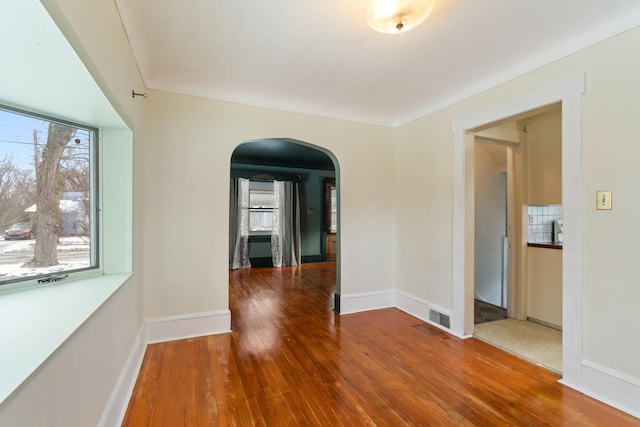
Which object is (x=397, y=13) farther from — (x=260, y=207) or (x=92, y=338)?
(x=260, y=207)

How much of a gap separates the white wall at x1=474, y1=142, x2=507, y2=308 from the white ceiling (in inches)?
→ 66.5

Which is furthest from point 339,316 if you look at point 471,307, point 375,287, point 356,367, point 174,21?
point 174,21

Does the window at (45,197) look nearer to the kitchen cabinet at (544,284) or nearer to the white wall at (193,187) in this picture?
the white wall at (193,187)

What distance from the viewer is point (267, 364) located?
2.29 m

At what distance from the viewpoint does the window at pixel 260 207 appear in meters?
6.73

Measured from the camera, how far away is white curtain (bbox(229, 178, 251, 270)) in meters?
6.44

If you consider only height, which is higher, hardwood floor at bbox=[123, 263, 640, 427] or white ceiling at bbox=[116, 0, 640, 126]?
white ceiling at bbox=[116, 0, 640, 126]

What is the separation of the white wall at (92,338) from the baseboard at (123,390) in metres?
0.04

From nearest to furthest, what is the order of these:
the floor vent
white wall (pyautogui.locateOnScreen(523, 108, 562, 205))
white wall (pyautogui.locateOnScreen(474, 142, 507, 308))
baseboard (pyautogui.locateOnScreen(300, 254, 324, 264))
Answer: the floor vent, white wall (pyautogui.locateOnScreen(523, 108, 562, 205)), white wall (pyautogui.locateOnScreen(474, 142, 507, 308)), baseboard (pyautogui.locateOnScreen(300, 254, 324, 264))

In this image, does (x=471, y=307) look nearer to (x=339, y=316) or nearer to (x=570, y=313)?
(x=570, y=313)

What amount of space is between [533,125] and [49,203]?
4.47 metres

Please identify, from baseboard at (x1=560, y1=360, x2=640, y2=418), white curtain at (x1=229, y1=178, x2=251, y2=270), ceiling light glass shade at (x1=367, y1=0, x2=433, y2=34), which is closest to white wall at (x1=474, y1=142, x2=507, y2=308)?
baseboard at (x1=560, y1=360, x2=640, y2=418)

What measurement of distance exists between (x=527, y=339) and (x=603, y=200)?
5.26 ft

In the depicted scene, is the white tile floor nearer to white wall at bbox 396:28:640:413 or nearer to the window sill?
white wall at bbox 396:28:640:413
